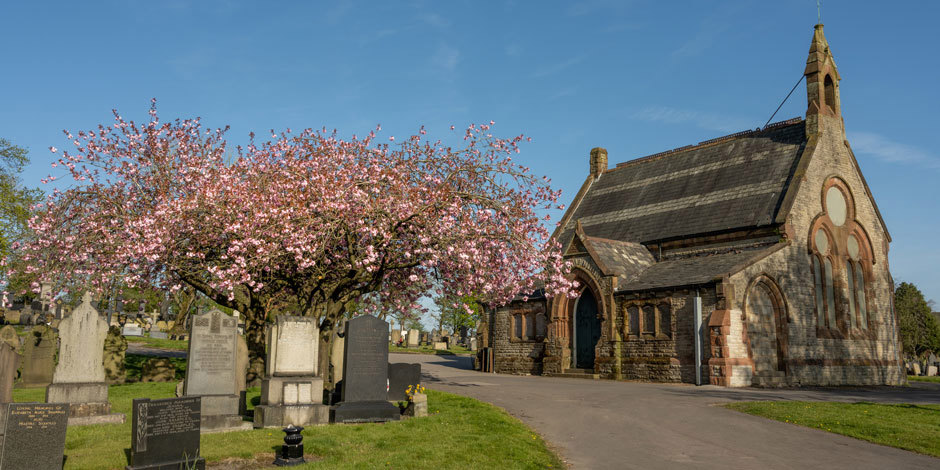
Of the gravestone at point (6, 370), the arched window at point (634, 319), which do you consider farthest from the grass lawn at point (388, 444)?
the arched window at point (634, 319)

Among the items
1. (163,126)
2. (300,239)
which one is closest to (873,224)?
(300,239)

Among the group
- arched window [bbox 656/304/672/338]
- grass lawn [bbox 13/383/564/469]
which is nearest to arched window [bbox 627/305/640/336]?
arched window [bbox 656/304/672/338]

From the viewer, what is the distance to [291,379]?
13.0 meters

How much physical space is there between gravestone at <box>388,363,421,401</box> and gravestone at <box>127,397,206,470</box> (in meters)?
7.89

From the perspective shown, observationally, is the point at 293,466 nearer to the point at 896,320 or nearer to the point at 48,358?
the point at 48,358

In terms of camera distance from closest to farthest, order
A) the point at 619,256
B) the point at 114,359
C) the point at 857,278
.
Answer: the point at 114,359, the point at 619,256, the point at 857,278

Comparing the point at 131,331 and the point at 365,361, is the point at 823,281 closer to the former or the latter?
the point at 365,361

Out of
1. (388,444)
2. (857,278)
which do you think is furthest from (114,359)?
(857,278)

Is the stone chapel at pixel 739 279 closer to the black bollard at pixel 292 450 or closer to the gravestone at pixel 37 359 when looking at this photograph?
the black bollard at pixel 292 450

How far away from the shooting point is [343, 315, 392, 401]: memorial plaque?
13.8 metres

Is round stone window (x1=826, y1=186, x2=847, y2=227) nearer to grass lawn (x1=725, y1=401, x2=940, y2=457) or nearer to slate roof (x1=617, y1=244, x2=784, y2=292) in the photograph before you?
slate roof (x1=617, y1=244, x2=784, y2=292)

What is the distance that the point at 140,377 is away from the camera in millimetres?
22078

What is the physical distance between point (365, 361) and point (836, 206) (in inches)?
1085

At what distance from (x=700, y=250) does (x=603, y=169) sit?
12.9 m
